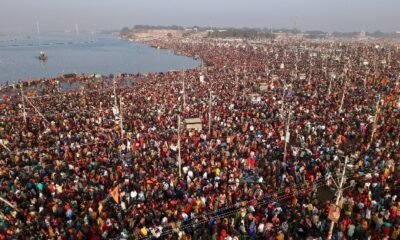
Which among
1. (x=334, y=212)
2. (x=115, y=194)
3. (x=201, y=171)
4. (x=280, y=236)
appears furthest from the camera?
(x=201, y=171)

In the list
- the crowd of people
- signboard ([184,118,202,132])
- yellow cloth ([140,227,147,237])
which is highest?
signboard ([184,118,202,132])

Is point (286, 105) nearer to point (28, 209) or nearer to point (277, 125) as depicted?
point (277, 125)

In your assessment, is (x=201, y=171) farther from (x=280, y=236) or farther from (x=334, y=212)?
(x=334, y=212)

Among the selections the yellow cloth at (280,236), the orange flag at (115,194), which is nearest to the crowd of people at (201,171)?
the orange flag at (115,194)

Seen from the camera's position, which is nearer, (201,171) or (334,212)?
(334,212)

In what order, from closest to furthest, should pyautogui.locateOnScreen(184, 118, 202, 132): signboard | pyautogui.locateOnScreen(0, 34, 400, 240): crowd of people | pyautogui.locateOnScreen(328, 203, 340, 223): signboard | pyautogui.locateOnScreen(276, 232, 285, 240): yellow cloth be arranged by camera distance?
pyautogui.locateOnScreen(328, 203, 340, 223): signboard < pyautogui.locateOnScreen(276, 232, 285, 240): yellow cloth < pyautogui.locateOnScreen(0, 34, 400, 240): crowd of people < pyautogui.locateOnScreen(184, 118, 202, 132): signboard

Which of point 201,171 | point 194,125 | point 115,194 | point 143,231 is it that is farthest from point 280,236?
point 194,125

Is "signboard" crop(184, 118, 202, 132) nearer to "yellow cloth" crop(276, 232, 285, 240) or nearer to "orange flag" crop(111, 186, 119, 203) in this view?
"orange flag" crop(111, 186, 119, 203)

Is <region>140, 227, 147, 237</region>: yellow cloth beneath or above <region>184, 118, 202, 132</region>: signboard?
beneath

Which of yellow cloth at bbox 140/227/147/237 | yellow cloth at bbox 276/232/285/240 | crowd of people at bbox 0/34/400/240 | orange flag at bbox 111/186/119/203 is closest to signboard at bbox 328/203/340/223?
crowd of people at bbox 0/34/400/240
